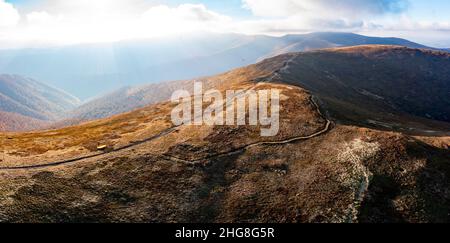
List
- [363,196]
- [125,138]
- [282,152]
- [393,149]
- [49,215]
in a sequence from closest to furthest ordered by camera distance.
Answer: [49,215], [363,196], [393,149], [282,152], [125,138]

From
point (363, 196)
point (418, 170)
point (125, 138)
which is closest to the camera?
point (363, 196)

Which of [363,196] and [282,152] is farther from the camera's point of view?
[282,152]

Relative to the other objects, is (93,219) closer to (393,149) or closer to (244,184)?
(244,184)

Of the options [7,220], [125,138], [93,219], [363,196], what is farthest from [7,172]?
[363,196]
